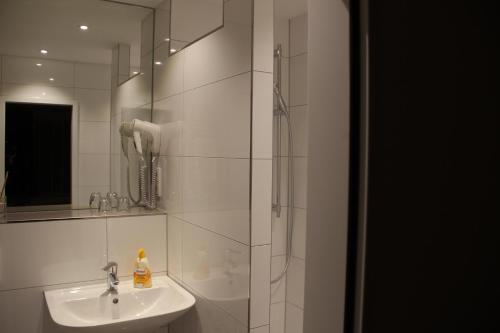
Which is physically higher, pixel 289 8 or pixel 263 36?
pixel 289 8

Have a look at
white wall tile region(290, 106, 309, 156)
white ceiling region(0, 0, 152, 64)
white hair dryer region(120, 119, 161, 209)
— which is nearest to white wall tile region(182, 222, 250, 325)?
white hair dryer region(120, 119, 161, 209)

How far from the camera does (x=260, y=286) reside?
153 centimetres

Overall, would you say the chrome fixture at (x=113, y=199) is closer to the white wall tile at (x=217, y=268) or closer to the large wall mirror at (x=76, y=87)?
the large wall mirror at (x=76, y=87)

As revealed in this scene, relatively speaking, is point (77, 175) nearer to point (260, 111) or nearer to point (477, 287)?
point (260, 111)

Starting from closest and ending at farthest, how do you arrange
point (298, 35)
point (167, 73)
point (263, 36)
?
point (263, 36)
point (167, 73)
point (298, 35)

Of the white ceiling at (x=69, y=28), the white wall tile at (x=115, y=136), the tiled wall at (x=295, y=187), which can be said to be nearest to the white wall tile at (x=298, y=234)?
the tiled wall at (x=295, y=187)

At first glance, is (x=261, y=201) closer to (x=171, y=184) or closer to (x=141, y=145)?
(x=171, y=184)

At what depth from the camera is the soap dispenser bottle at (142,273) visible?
78.4 inches

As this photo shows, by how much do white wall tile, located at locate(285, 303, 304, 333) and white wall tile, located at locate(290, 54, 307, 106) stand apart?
4.20 feet

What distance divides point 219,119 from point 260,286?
0.73m

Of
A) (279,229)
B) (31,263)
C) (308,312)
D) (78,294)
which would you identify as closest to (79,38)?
(31,263)

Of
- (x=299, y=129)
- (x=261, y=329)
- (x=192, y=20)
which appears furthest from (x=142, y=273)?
(x=192, y=20)

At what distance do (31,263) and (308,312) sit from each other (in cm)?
170

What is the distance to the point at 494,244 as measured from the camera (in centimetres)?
64
